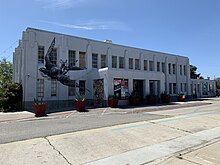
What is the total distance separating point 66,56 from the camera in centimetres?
2991

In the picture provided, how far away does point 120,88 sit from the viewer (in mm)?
29203

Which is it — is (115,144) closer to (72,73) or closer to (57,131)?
(57,131)

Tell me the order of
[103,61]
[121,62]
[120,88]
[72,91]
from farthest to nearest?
[121,62]
[103,61]
[72,91]
[120,88]

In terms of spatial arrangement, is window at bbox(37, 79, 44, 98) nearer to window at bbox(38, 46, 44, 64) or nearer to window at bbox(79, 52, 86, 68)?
window at bbox(38, 46, 44, 64)

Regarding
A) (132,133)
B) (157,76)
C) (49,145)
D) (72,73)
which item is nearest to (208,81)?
(157,76)

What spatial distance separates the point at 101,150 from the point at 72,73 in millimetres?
21939

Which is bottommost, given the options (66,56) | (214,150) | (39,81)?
(214,150)

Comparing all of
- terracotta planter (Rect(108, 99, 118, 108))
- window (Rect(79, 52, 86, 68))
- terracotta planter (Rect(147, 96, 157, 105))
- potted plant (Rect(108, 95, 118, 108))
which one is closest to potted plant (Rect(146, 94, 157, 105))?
terracotta planter (Rect(147, 96, 157, 105))

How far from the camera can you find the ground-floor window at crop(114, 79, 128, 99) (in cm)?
2889

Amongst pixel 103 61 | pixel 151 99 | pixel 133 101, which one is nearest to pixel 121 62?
pixel 103 61

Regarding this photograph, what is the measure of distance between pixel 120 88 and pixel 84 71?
16.3 feet

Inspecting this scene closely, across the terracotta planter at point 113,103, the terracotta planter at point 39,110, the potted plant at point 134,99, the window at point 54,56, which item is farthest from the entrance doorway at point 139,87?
the terracotta planter at point 39,110

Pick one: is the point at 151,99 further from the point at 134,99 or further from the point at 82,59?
the point at 82,59

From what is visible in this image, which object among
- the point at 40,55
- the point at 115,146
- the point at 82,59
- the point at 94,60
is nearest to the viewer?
the point at 115,146
